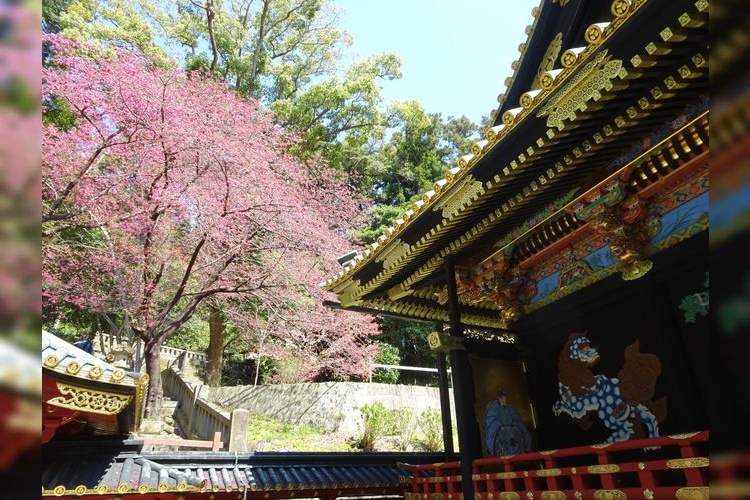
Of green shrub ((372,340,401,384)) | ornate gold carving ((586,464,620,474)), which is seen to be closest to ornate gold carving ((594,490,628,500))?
ornate gold carving ((586,464,620,474))

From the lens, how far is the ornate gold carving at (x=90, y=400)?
3189 millimetres

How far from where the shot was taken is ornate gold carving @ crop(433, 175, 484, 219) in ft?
13.4

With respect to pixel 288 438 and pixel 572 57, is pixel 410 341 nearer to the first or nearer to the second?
pixel 288 438

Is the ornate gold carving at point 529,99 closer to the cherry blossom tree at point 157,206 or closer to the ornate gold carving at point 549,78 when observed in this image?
the ornate gold carving at point 549,78

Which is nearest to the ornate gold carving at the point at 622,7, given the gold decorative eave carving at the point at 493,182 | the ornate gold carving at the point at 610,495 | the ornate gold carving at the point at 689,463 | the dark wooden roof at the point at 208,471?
the gold decorative eave carving at the point at 493,182

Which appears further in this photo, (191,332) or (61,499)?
(191,332)

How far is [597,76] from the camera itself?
9.70 feet

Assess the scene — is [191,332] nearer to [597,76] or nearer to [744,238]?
[597,76]

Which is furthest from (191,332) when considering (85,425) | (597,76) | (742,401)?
(742,401)

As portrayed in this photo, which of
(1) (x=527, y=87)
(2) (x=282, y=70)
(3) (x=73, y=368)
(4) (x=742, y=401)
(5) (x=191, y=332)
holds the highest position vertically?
(2) (x=282, y=70)

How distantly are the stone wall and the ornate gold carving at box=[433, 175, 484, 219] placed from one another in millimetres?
10835

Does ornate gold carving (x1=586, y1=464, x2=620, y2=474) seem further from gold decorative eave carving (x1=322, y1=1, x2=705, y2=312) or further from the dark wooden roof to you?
the dark wooden roof

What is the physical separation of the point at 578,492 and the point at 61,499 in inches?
184

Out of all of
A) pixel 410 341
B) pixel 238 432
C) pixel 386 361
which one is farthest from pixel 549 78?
pixel 410 341
